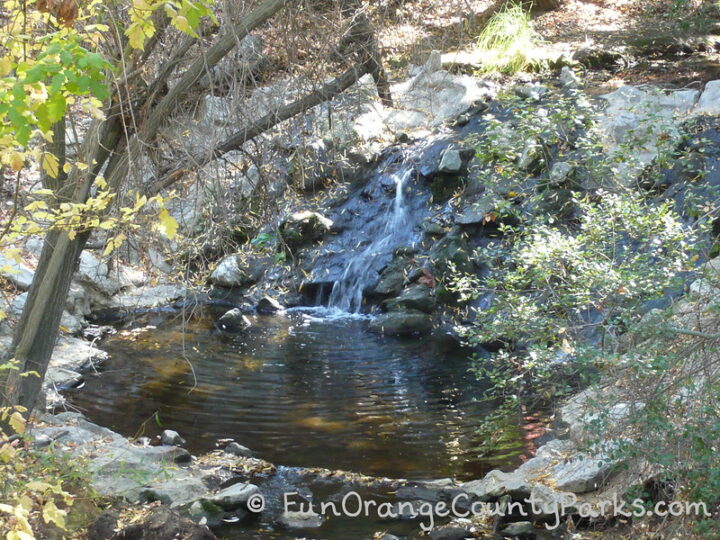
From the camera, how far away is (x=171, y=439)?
659 cm

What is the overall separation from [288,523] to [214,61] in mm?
3023

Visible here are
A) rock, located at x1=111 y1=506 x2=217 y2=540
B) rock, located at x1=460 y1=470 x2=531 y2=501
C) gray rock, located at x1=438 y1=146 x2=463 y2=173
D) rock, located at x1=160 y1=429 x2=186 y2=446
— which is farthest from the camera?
gray rock, located at x1=438 y1=146 x2=463 y2=173

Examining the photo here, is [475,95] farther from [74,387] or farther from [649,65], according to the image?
[74,387]

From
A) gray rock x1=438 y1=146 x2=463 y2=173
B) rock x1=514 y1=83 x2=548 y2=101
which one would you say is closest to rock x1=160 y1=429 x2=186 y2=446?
gray rock x1=438 y1=146 x2=463 y2=173

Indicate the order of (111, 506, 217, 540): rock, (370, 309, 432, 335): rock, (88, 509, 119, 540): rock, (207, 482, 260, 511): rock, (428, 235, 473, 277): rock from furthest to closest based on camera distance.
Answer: (428, 235, 473, 277): rock → (370, 309, 432, 335): rock → (207, 482, 260, 511): rock → (88, 509, 119, 540): rock → (111, 506, 217, 540): rock

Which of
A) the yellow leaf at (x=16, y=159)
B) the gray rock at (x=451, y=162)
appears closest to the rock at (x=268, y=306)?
the gray rock at (x=451, y=162)

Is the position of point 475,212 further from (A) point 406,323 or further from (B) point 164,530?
(B) point 164,530

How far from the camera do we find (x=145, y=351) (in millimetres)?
9820

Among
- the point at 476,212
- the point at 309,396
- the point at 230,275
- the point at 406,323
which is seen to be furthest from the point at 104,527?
the point at 230,275

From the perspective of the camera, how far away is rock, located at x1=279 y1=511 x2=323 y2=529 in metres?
5.05

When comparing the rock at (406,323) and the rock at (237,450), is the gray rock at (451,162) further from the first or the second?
the rock at (237,450)

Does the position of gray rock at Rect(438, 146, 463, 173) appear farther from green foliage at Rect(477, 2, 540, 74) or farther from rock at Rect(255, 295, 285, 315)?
rock at Rect(255, 295, 285, 315)

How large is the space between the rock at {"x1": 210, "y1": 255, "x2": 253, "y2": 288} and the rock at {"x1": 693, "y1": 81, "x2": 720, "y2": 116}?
7.29 m

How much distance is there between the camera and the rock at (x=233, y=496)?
519 centimetres
